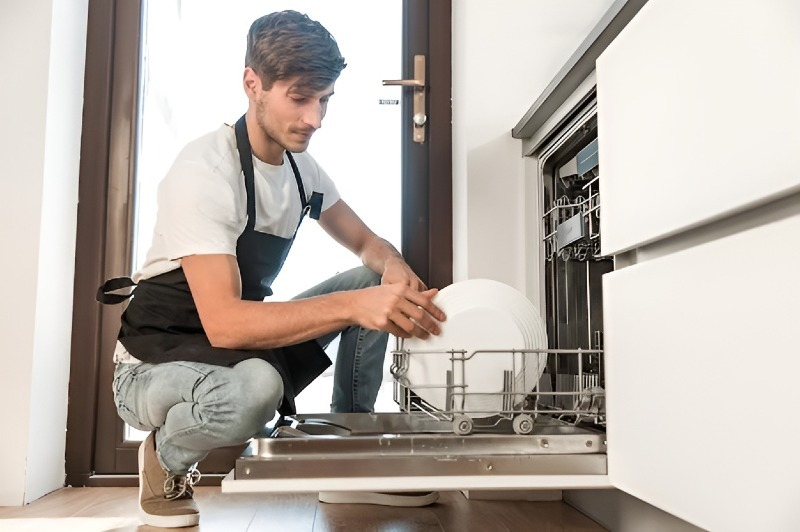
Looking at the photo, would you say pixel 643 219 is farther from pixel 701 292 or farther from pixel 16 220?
pixel 16 220

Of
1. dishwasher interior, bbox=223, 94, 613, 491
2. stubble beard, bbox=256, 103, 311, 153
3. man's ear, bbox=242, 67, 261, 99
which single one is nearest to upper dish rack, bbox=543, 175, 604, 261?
dishwasher interior, bbox=223, 94, 613, 491

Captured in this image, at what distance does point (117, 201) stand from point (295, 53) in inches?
33.6

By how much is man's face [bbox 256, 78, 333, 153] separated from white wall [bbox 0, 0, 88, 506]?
70 centimetres

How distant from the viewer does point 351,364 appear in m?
1.77

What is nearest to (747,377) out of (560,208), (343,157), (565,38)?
(560,208)

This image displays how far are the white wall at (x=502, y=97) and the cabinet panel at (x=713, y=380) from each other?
75 cm

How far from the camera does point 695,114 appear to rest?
0.90 meters

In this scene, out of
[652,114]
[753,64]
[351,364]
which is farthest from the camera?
[351,364]

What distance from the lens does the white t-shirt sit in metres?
1.39

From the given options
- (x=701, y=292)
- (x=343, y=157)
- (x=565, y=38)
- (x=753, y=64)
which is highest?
(x=565, y=38)

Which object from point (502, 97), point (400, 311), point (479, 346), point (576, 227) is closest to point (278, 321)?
point (400, 311)

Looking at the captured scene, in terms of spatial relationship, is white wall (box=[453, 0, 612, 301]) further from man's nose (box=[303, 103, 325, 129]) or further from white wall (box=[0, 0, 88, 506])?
white wall (box=[0, 0, 88, 506])

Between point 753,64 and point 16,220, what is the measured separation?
1.68 metres

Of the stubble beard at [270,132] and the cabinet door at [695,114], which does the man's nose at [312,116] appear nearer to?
the stubble beard at [270,132]
